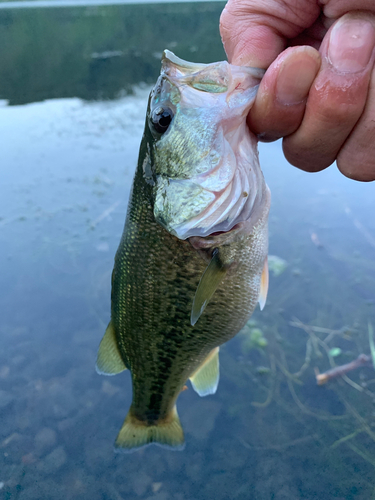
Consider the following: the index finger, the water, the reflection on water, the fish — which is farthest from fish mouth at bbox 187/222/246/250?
the reflection on water

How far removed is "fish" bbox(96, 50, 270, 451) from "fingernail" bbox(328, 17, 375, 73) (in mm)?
270

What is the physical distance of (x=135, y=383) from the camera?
1.94 m

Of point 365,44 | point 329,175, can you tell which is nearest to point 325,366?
point 365,44

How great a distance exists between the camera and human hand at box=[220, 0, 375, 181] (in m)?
1.10

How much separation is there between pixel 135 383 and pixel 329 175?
4139 mm

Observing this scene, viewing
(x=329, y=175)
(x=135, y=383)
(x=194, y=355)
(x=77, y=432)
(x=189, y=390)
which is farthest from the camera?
(x=329, y=175)

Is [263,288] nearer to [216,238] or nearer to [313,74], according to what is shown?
[216,238]

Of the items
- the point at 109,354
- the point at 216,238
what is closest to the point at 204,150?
the point at 216,238

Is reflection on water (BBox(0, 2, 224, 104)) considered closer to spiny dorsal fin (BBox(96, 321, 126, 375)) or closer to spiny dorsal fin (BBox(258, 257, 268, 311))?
spiny dorsal fin (BBox(96, 321, 126, 375))

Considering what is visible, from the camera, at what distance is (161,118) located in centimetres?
132

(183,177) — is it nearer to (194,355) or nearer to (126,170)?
(194,355)

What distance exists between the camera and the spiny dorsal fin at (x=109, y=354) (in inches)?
72.8

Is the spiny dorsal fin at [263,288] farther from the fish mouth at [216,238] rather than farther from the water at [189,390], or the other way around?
the water at [189,390]

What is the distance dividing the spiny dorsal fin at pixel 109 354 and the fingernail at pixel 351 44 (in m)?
1.52
